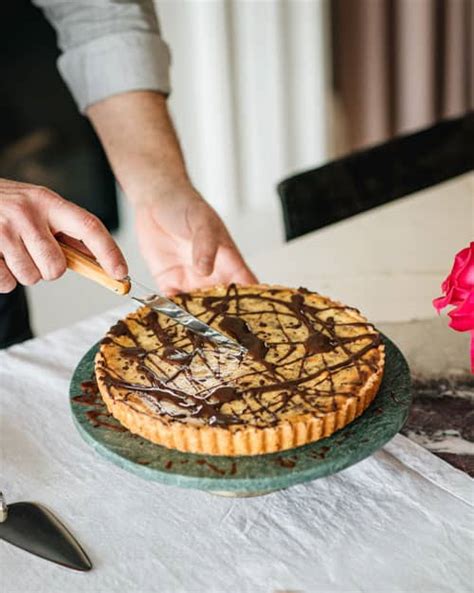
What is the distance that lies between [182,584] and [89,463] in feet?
0.73

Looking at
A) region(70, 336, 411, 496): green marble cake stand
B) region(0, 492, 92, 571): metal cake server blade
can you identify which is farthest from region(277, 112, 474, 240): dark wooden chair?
region(0, 492, 92, 571): metal cake server blade

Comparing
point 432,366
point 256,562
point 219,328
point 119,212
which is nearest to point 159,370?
point 219,328

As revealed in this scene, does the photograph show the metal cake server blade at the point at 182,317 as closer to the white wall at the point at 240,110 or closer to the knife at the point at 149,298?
the knife at the point at 149,298

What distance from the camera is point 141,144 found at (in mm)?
1471

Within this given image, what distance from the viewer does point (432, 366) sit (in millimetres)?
1168

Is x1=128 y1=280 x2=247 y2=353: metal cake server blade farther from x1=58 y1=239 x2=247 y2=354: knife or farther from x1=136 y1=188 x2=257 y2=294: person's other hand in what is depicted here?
x1=136 y1=188 x2=257 y2=294: person's other hand

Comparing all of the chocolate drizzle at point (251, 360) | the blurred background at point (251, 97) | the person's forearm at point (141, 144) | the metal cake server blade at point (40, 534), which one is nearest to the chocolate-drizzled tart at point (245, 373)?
the chocolate drizzle at point (251, 360)

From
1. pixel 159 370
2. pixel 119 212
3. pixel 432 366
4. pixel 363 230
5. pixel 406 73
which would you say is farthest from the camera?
pixel 406 73

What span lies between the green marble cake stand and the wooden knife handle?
15 cm

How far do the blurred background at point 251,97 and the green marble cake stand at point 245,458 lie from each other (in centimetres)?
201

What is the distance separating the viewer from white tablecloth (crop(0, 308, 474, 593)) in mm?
814

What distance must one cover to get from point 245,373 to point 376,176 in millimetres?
885

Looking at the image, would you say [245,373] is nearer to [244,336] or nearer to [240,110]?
[244,336]

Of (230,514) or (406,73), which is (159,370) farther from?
(406,73)
